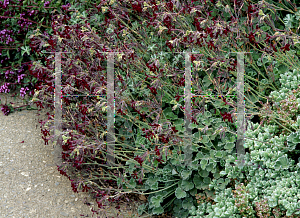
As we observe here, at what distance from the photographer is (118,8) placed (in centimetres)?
350

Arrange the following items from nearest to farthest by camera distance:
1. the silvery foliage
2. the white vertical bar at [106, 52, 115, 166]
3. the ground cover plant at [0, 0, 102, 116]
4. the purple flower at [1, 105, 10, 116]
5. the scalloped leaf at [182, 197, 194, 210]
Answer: the silvery foliage, the white vertical bar at [106, 52, 115, 166], the scalloped leaf at [182, 197, 194, 210], the purple flower at [1, 105, 10, 116], the ground cover plant at [0, 0, 102, 116]

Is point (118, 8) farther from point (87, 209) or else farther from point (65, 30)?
point (87, 209)

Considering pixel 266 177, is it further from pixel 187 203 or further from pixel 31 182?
pixel 31 182

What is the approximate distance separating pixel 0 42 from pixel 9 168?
206cm

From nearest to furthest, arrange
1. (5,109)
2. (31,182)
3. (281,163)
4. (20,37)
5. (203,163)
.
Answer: (281,163)
(203,163)
(31,182)
(5,109)
(20,37)

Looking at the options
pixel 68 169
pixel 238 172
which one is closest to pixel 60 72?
pixel 68 169

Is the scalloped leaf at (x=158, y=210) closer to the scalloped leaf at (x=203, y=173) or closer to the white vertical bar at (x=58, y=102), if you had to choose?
the scalloped leaf at (x=203, y=173)

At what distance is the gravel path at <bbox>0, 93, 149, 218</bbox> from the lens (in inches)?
127

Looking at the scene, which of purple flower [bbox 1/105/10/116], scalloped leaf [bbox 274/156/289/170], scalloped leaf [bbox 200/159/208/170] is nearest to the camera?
scalloped leaf [bbox 274/156/289/170]

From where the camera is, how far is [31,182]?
3.47 metres

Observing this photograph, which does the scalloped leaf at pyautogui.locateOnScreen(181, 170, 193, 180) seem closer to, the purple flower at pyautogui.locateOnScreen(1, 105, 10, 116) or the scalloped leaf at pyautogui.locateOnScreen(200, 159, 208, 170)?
the scalloped leaf at pyautogui.locateOnScreen(200, 159, 208, 170)

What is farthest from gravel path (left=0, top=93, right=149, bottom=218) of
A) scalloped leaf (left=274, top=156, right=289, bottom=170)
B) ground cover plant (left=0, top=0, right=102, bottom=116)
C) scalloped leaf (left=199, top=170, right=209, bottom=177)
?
scalloped leaf (left=274, top=156, right=289, bottom=170)

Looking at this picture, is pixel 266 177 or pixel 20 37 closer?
pixel 266 177

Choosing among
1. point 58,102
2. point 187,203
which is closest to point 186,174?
point 187,203
